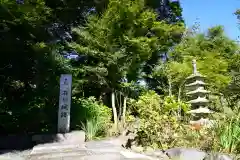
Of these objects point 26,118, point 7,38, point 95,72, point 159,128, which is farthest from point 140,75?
point 7,38

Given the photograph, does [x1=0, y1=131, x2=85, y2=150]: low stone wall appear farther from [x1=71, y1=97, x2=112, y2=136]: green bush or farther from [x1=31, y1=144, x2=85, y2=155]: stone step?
[x1=71, y1=97, x2=112, y2=136]: green bush

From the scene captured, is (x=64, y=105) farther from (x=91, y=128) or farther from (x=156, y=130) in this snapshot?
(x=156, y=130)

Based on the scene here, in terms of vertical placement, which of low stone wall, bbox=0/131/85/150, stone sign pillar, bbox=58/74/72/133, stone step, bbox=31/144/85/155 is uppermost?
stone sign pillar, bbox=58/74/72/133

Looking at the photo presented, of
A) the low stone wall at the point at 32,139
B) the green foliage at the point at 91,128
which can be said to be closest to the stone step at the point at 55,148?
the low stone wall at the point at 32,139

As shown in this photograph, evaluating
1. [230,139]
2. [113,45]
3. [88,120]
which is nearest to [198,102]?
[113,45]

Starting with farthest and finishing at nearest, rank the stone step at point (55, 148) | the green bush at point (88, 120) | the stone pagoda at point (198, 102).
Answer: the stone pagoda at point (198, 102)
the green bush at point (88, 120)
the stone step at point (55, 148)

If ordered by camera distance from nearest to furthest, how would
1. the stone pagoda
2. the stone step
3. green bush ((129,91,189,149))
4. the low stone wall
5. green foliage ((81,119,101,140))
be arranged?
the stone step
the low stone wall
green bush ((129,91,189,149))
green foliage ((81,119,101,140))
the stone pagoda

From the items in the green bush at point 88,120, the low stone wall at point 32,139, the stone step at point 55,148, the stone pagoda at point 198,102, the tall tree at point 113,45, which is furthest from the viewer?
the tall tree at point 113,45

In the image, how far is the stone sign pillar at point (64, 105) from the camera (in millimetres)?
5922

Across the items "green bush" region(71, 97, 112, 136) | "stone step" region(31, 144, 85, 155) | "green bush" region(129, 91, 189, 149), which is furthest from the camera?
"green bush" region(71, 97, 112, 136)

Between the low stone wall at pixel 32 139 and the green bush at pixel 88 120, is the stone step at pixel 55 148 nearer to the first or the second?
the low stone wall at pixel 32 139

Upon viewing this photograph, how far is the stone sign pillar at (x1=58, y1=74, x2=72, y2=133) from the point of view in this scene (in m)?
5.92

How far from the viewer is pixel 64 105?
19.7 feet

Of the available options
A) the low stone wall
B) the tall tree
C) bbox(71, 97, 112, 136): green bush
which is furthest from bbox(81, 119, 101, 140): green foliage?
the tall tree
